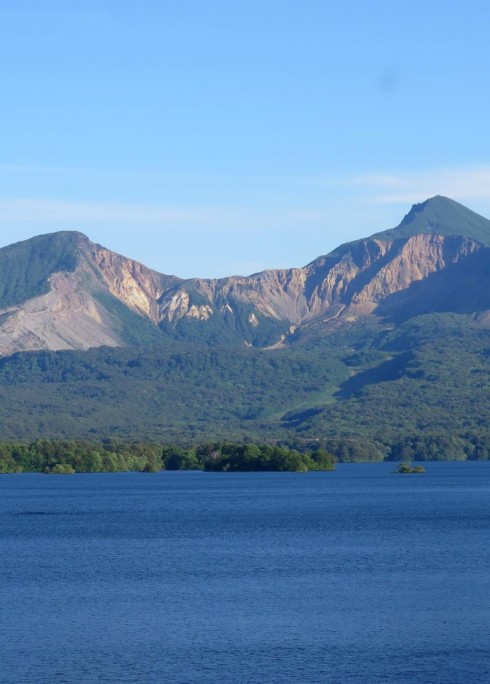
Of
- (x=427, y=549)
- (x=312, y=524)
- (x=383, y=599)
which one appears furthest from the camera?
(x=312, y=524)

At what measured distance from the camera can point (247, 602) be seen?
81500 mm

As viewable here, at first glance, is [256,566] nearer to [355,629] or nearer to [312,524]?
[355,629]

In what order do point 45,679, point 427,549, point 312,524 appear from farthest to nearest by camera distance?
point 312,524 < point 427,549 < point 45,679

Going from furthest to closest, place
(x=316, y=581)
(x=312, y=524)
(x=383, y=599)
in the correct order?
(x=312, y=524)
(x=316, y=581)
(x=383, y=599)

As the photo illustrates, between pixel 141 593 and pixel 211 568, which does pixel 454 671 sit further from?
pixel 211 568

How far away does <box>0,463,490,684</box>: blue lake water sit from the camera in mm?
63469

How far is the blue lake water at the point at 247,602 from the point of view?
6347 centimetres

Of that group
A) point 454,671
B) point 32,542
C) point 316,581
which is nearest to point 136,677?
point 454,671

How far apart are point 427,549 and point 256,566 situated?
18.9 meters

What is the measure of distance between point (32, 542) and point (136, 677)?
6448cm

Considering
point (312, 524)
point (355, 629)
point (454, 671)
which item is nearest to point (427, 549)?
point (312, 524)

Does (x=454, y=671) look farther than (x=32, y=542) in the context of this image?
No

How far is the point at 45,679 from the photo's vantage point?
6078cm

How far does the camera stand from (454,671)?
6219 centimetres
